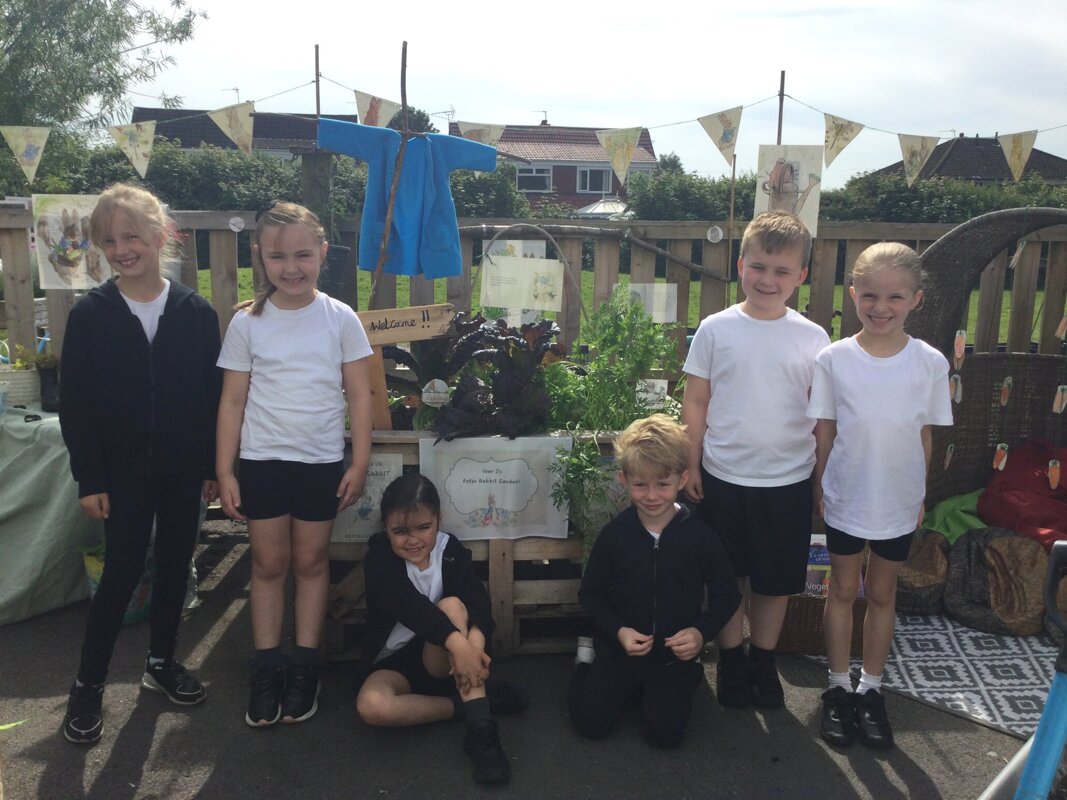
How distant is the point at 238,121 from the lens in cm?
487

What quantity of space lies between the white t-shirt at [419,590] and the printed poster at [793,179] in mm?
2708

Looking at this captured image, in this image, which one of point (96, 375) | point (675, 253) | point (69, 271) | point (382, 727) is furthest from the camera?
point (675, 253)

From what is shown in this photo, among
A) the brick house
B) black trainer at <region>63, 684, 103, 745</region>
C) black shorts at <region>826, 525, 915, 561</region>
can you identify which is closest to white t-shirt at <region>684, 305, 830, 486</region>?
black shorts at <region>826, 525, 915, 561</region>

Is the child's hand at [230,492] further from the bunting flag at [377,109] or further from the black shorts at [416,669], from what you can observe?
the bunting flag at [377,109]

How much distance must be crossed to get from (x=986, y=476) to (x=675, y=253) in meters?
1.93

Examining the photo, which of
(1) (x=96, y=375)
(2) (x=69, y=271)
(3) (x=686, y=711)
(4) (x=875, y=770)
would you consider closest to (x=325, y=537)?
(1) (x=96, y=375)

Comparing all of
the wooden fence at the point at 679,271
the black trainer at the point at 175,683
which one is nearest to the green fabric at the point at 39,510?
the wooden fence at the point at 679,271

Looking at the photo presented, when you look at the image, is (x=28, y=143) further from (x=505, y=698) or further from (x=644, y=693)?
(x=644, y=693)

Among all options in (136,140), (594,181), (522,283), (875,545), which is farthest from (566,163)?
(875,545)

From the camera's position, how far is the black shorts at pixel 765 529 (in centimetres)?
293

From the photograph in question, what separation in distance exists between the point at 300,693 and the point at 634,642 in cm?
118

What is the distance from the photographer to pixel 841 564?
2.90 metres

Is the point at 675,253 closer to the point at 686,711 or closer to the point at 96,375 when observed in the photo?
the point at 686,711

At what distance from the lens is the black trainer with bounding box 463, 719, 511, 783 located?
8.51 feet
